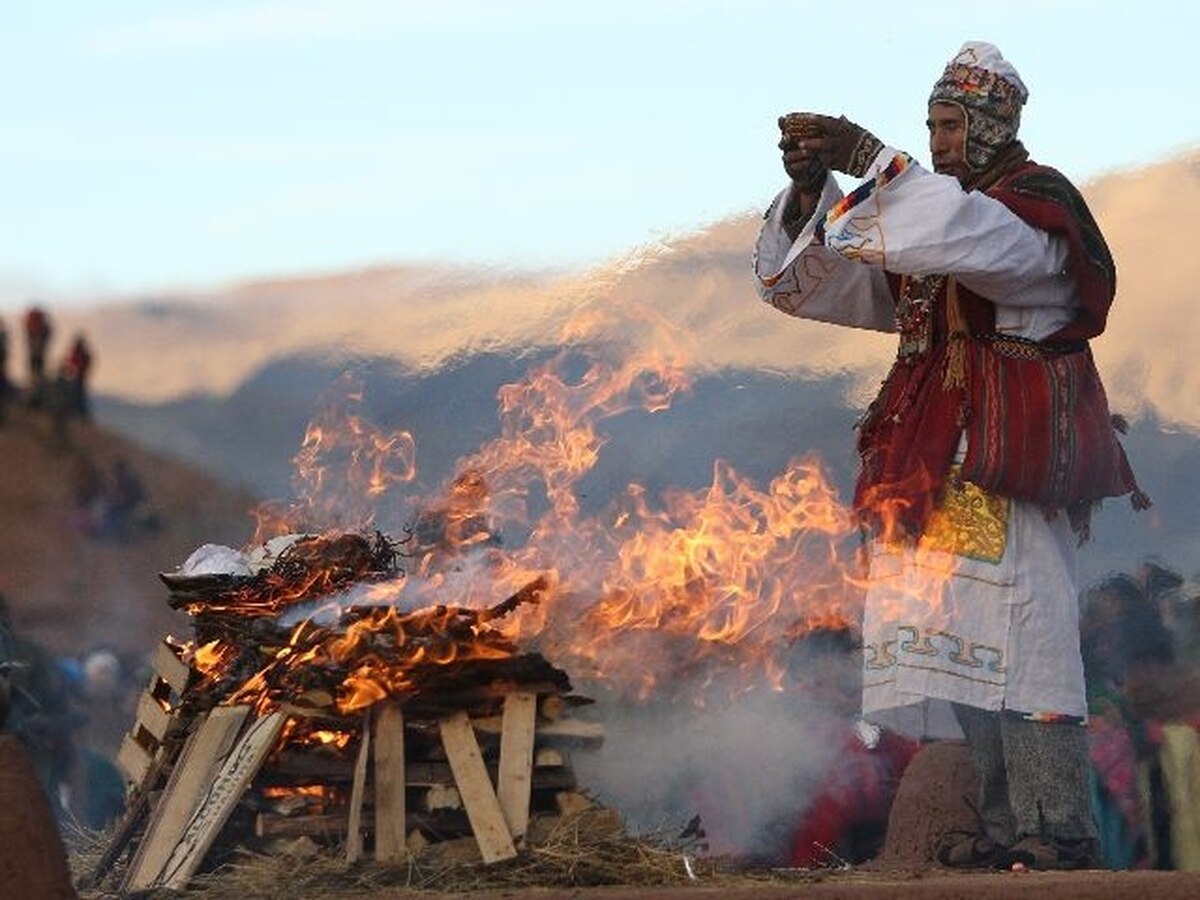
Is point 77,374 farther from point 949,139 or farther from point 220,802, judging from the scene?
point 949,139

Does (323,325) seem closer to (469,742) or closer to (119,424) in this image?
(119,424)

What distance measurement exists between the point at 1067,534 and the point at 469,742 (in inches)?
83.2

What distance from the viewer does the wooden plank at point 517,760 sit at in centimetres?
827

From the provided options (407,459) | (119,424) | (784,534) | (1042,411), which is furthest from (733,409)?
(1042,411)

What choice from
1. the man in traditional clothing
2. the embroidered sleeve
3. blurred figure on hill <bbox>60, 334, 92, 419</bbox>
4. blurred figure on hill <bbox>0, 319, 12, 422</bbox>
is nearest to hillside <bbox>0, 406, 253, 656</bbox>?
blurred figure on hill <bbox>60, 334, 92, 419</bbox>

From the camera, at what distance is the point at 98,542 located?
69.3 ft

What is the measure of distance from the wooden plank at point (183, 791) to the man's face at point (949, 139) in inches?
117

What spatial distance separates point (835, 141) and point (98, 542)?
13.5m

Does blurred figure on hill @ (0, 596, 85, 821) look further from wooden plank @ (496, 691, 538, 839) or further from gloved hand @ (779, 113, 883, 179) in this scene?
gloved hand @ (779, 113, 883, 179)

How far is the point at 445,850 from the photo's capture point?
325 inches

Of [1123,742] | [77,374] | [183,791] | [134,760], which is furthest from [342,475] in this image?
[1123,742]

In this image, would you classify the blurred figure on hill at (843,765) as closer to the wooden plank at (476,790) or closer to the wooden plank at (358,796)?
the wooden plank at (476,790)

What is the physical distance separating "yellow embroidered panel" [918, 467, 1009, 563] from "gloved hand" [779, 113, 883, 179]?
1.06 m

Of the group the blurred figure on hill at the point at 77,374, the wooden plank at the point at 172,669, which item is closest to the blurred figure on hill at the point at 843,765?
the wooden plank at the point at 172,669
